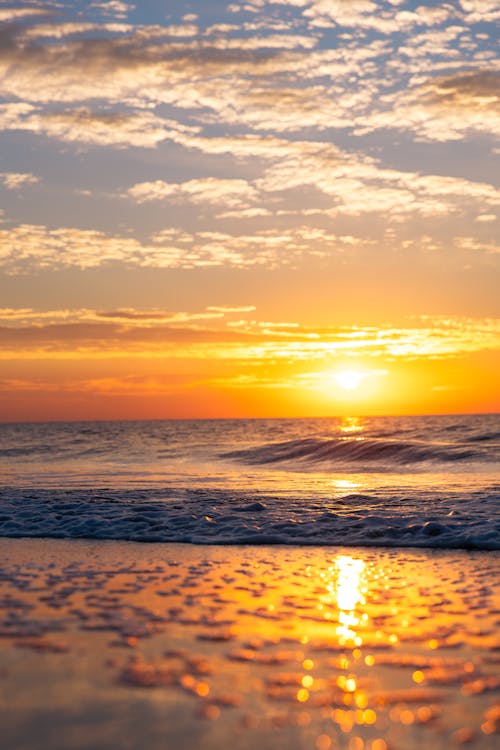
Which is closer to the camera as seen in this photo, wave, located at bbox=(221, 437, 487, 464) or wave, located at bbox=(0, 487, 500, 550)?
wave, located at bbox=(0, 487, 500, 550)

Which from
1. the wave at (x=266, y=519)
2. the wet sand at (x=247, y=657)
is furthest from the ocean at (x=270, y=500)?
the wet sand at (x=247, y=657)

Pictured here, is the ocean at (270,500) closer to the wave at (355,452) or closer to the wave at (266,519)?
the wave at (266,519)

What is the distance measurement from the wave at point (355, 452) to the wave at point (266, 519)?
50.4ft

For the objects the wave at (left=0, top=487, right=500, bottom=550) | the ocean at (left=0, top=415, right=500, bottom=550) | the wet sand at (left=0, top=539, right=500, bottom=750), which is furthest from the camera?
the ocean at (left=0, top=415, right=500, bottom=550)

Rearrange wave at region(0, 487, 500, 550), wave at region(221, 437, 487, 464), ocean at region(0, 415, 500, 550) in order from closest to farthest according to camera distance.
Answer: wave at region(0, 487, 500, 550)
ocean at region(0, 415, 500, 550)
wave at region(221, 437, 487, 464)

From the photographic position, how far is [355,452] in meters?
35.9

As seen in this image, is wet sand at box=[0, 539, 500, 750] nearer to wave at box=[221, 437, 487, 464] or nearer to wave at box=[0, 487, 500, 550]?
wave at box=[0, 487, 500, 550]

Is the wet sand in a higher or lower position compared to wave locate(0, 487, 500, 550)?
higher

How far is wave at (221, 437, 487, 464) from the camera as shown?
31.7m

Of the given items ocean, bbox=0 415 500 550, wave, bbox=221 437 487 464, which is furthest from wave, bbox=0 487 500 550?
wave, bbox=221 437 487 464

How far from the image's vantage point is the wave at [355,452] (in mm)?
31688

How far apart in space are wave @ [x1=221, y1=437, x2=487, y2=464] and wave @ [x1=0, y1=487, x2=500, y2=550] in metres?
15.4

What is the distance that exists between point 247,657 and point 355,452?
31.3m

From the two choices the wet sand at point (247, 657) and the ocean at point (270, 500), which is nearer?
the wet sand at point (247, 657)
